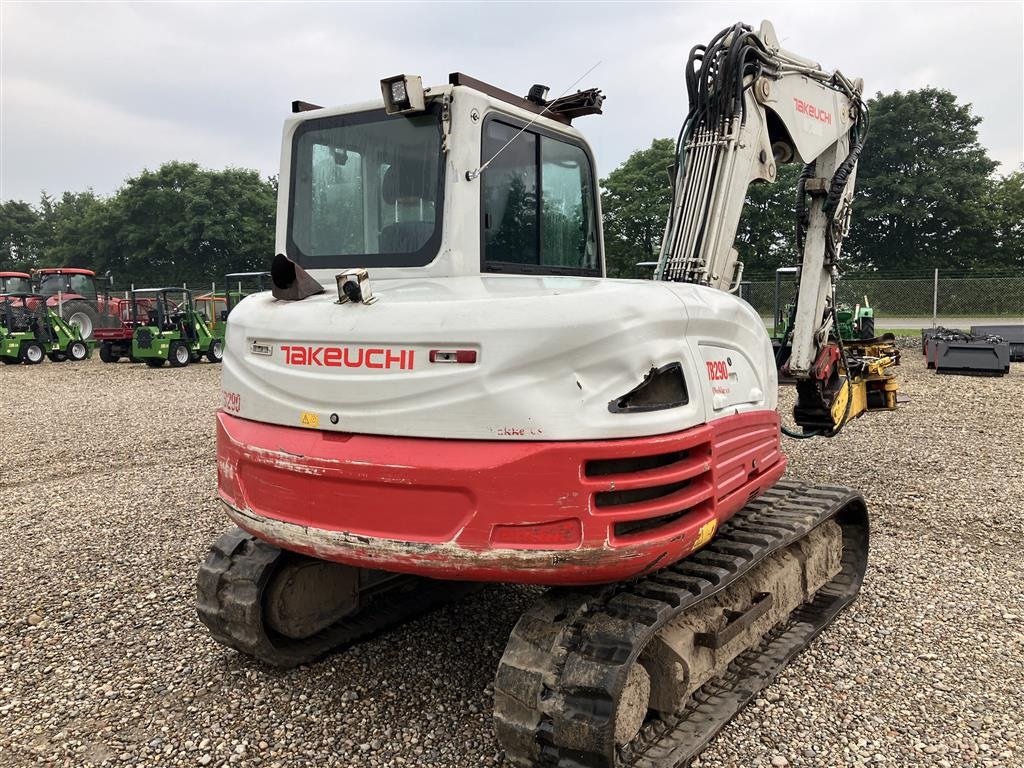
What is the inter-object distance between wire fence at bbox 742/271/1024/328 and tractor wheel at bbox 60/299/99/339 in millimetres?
19957

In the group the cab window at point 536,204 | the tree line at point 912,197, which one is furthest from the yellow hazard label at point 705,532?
the tree line at point 912,197

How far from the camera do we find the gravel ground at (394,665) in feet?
10.8

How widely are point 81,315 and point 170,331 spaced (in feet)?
16.2

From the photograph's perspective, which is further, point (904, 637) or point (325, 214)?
point (904, 637)

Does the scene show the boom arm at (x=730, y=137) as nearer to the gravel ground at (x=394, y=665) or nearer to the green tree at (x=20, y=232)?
the gravel ground at (x=394, y=665)

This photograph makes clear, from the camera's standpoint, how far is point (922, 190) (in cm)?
4094

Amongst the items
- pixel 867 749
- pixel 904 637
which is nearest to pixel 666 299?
pixel 867 749

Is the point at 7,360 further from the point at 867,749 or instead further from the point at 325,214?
the point at 867,749

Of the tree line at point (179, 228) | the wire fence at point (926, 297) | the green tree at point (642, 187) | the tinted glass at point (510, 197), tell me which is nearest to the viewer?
the tinted glass at point (510, 197)

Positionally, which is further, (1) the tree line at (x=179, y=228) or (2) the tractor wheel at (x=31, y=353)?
(1) the tree line at (x=179, y=228)

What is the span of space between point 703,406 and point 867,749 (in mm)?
1582

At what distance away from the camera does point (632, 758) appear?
9.99 ft

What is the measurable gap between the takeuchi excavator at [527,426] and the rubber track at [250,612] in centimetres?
1

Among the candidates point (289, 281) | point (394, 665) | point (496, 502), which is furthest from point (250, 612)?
point (496, 502)
